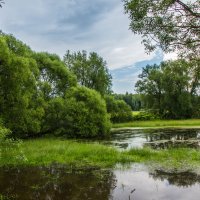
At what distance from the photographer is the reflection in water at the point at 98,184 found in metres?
15.3

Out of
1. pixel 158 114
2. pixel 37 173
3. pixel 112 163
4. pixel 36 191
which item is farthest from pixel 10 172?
pixel 158 114

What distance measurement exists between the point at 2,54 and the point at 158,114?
66.0m

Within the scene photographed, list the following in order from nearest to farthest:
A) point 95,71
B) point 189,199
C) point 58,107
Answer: point 189,199, point 58,107, point 95,71

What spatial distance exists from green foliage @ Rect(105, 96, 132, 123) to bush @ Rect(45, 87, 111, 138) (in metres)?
30.5

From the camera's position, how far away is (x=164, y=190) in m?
16.0

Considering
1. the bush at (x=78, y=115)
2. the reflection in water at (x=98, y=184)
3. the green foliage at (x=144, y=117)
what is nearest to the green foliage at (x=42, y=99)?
the bush at (x=78, y=115)

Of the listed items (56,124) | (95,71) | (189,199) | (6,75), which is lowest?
(189,199)

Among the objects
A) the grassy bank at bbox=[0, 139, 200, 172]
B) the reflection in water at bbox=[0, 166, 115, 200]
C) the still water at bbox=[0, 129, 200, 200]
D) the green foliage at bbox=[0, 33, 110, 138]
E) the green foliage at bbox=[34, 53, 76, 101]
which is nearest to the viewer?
the still water at bbox=[0, 129, 200, 200]

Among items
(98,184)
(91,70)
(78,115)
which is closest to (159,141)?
(78,115)

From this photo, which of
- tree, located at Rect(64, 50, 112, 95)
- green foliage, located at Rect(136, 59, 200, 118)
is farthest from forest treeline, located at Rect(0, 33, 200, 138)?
green foliage, located at Rect(136, 59, 200, 118)

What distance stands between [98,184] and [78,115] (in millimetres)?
29779

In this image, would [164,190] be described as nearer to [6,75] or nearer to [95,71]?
[6,75]

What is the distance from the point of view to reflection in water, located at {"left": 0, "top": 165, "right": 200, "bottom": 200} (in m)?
15.3

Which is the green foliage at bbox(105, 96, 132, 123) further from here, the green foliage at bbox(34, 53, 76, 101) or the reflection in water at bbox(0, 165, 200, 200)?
the reflection in water at bbox(0, 165, 200, 200)
